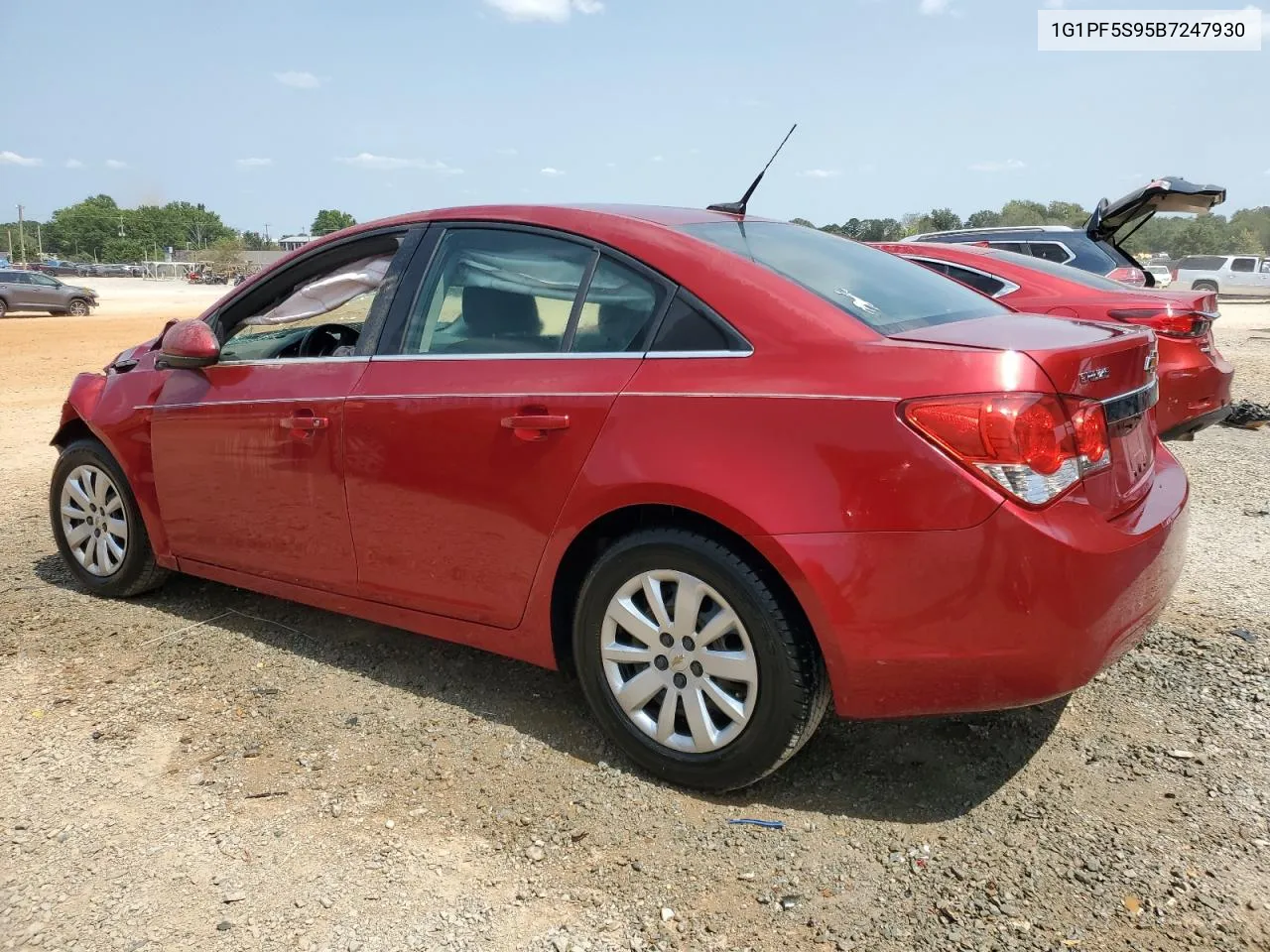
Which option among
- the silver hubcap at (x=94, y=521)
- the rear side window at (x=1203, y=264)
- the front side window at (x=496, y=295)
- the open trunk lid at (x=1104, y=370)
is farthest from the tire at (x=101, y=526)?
the rear side window at (x=1203, y=264)

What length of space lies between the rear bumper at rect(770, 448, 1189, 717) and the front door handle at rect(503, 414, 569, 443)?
777 millimetres

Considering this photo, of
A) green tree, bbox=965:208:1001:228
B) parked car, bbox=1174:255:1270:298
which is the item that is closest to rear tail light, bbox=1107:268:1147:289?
parked car, bbox=1174:255:1270:298

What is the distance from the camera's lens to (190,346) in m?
3.99

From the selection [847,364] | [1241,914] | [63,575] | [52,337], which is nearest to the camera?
[1241,914]

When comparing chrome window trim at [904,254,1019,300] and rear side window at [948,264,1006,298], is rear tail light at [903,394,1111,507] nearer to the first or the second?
chrome window trim at [904,254,1019,300]

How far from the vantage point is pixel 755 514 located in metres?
2.64

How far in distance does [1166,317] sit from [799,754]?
4071mm

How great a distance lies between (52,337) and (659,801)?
930 inches

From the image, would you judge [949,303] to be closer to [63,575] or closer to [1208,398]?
[1208,398]

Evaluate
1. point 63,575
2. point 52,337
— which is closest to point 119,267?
point 52,337

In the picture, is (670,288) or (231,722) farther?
(231,722)

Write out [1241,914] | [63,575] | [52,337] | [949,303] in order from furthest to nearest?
[52,337] → [63,575] → [949,303] → [1241,914]

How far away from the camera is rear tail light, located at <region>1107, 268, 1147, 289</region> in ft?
28.6

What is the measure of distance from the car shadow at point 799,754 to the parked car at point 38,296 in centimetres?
3146
